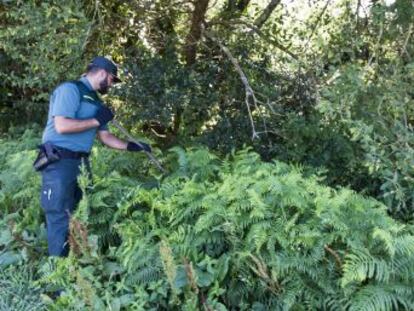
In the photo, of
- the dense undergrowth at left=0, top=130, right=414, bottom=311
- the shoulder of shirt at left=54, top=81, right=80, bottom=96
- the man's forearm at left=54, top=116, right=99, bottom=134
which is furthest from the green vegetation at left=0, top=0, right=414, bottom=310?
the shoulder of shirt at left=54, top=81, right=80, bottom=96

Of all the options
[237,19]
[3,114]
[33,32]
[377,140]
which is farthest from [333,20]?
[3,114]

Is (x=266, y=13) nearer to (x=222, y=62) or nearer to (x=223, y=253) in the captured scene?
(x=222, y=62)

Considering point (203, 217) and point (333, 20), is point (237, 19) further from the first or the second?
point (203, 217)

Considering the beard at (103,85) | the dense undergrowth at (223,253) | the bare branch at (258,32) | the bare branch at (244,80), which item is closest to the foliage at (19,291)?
the dense undergrowth at (223,253)

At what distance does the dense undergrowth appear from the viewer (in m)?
4.24

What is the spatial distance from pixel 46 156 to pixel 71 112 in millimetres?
462

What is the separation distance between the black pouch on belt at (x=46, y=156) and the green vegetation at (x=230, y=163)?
442mm

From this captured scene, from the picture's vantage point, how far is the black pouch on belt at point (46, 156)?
5.12 m

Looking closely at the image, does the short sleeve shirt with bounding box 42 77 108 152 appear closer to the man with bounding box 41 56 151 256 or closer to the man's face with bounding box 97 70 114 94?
the man with bounding box 41 56 151 256

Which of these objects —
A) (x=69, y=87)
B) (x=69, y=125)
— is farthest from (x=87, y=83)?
(x=69, y=125)

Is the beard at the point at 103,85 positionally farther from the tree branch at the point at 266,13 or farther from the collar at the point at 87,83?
the tree branch at the point at 266,13

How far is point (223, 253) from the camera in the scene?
4734 millimetres

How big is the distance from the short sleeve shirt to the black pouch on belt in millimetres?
69

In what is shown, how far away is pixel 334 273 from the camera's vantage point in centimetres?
435
